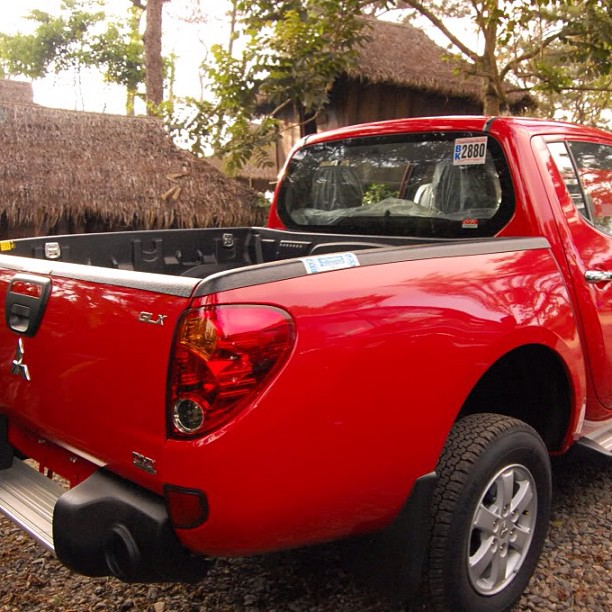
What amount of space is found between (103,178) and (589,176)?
7121mm

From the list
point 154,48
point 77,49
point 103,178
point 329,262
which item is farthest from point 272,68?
point 77,49

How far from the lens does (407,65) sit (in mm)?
12922

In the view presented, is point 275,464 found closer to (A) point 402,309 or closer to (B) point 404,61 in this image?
(A) point 402,309

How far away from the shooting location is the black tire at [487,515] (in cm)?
220

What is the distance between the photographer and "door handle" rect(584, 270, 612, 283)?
2947mm

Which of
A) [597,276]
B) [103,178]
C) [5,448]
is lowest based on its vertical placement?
[5,448]

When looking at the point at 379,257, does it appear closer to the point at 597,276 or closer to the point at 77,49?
the point at 597,276

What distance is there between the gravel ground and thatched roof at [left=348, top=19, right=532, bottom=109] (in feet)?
33.6

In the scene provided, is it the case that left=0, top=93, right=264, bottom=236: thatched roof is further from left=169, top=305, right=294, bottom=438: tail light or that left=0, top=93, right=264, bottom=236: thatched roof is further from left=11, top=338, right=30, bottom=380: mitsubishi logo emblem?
left=169, top=305, right=294, bottom=438: tail light

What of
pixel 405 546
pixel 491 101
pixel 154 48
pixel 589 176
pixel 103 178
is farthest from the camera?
pixel 154 48

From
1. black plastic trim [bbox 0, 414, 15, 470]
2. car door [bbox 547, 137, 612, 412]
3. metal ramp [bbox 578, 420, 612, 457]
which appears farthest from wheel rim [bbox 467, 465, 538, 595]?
black plastic trim [bbox 0, 414, 15, 470]

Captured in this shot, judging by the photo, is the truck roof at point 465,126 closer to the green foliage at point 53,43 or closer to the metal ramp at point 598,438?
the metal ramp at point 598,438

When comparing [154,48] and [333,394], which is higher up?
[154,48]

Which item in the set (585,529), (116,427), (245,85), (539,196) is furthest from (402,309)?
(245,85)
